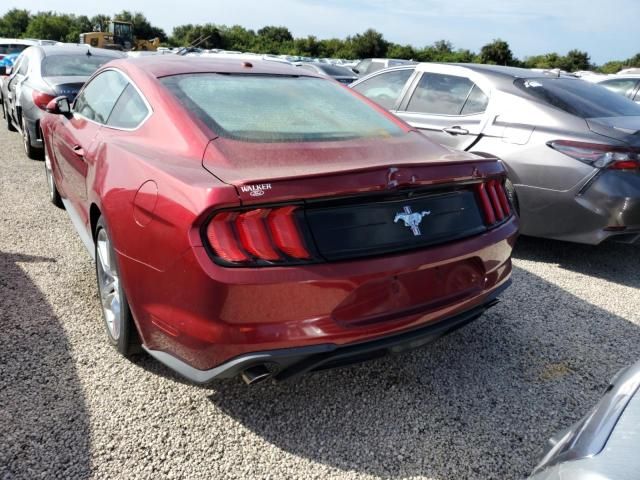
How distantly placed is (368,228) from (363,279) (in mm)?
203

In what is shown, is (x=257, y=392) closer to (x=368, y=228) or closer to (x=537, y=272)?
(x=368, y=228)

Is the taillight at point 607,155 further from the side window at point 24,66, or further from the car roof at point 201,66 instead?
the side window at point 24,66

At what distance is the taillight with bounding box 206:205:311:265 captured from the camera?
1.93 metres

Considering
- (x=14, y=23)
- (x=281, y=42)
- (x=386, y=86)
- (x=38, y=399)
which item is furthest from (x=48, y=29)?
(x=38, y=399)

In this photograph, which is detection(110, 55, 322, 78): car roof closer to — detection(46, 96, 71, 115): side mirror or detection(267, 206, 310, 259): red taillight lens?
detection(46, 96, 71, 115): side mirror

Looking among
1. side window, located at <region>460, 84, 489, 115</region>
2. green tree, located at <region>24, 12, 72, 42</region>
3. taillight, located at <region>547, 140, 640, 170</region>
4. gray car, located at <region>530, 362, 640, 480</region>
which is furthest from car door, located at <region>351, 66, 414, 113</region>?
green tree, located at <region>24, 12, 72, 42</region>

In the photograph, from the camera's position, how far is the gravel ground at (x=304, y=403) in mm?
2160

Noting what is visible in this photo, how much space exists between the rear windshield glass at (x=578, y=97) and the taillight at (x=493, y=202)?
2.05m

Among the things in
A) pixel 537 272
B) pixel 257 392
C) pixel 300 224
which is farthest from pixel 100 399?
pixel 537 272

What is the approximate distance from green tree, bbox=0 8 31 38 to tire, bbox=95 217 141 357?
81.9 metres

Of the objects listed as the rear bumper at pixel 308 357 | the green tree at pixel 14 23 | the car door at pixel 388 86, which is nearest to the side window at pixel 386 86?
the car door at pixel 388 86

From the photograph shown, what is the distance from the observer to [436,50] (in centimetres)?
6538

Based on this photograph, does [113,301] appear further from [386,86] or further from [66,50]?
[66,50]

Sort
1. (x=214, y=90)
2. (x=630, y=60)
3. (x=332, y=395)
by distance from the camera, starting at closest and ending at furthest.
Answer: (x=332, y=395)
(x=214, y=90)
(x=630, y=60)
